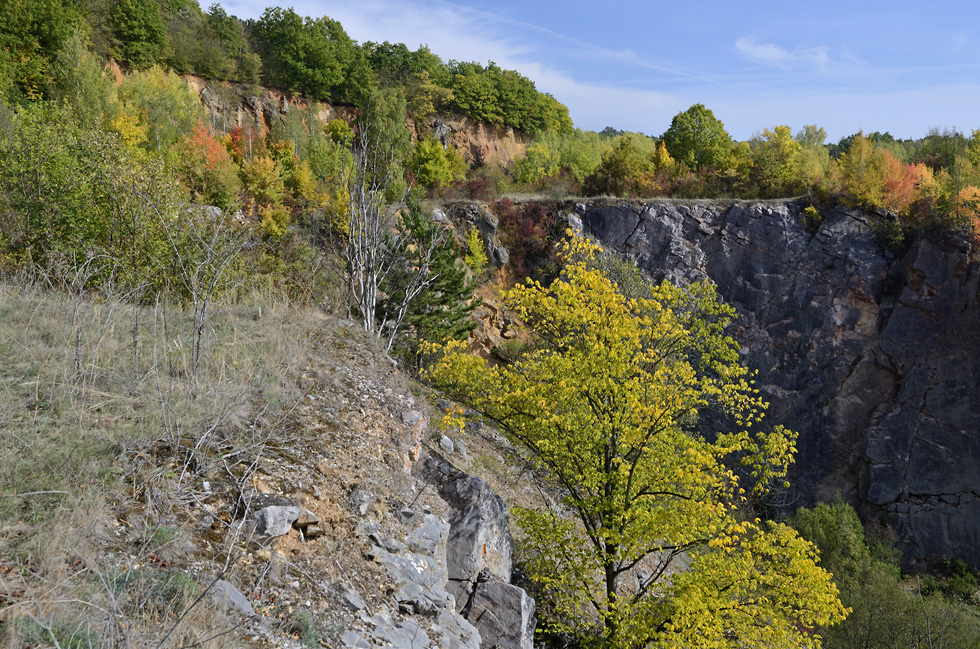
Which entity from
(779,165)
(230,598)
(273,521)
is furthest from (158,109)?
(779,165)

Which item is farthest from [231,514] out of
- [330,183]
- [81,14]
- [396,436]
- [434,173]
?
[81,14]

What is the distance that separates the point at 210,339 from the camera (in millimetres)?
6688

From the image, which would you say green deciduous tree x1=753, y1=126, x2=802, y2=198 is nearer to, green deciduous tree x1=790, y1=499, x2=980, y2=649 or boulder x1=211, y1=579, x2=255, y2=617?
green deciduous tree x1=790, y1=499, x2=980, y2=649

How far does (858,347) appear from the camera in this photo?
81.9 feet

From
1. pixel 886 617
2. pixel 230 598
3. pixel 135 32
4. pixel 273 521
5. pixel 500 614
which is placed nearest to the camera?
pixel 230 598

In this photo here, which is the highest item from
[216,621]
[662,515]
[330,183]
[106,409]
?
[330,183]

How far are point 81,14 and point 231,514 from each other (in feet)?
131

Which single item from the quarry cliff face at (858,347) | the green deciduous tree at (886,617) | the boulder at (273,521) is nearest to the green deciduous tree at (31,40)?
the boulder at (273,521)

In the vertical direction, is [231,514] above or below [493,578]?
above

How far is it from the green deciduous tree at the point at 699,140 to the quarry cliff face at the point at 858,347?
19.8 feet

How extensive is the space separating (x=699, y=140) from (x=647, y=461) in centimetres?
3209

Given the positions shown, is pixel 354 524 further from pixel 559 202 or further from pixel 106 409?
pixel 559 202

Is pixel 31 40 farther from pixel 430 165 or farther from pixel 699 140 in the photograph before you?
pixel 699 140

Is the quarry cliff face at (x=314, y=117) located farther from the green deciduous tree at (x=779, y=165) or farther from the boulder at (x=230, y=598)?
the boulder at (x=230, y=598)
